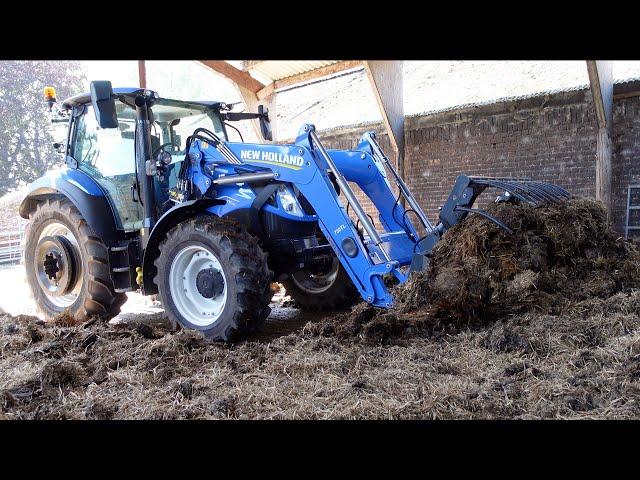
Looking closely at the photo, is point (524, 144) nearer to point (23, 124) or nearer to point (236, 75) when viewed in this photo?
point (236, 75)

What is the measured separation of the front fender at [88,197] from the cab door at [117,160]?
7cm

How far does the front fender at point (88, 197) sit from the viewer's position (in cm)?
554

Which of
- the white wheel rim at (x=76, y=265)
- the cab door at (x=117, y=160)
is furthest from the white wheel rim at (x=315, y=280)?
the white wheel rim at (x=76, y=265)

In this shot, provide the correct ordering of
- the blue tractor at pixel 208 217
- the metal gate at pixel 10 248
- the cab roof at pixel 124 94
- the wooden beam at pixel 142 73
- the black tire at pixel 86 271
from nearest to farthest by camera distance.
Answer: the blue tractor at pixel 208 217, the cab roof at pixel 124 94, the black tire at pixel 86 271, the wooden beam at pixel 142 73, the metal gate at pixel 10 248

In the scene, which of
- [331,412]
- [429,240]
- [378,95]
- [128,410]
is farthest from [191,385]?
[378,95]

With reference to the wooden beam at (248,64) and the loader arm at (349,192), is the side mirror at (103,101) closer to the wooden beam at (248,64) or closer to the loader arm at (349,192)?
the loader arm at (349,192)

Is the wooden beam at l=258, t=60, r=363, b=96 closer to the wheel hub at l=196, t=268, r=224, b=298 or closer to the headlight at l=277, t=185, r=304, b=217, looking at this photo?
the headlight at l=277, t=185, r=304, b=217

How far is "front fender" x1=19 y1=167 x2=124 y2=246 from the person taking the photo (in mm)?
5535

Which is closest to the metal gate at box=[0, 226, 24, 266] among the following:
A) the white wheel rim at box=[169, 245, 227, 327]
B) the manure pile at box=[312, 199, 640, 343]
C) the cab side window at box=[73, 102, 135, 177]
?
the cab side window at box=[73, 102, 135, 177]

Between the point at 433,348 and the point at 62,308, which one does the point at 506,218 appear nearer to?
the point at 433,348

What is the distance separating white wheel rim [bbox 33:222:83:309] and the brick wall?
15.8ft

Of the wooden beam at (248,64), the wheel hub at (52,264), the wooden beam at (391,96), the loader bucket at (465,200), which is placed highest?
the wooden beam at (248,64)

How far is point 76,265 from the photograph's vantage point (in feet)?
19.3

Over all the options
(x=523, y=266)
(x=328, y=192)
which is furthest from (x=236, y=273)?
(x=523, y=266)
